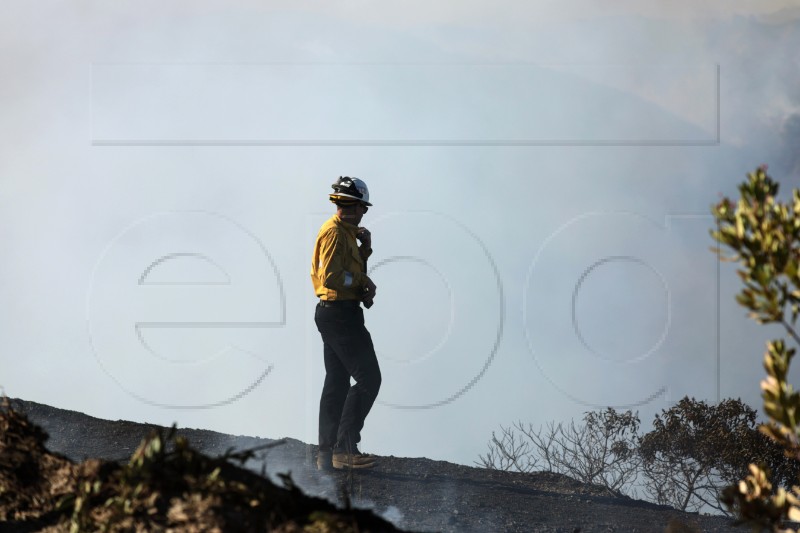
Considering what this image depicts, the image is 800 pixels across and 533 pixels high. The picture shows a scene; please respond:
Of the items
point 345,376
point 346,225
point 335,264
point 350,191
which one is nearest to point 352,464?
point 345,376

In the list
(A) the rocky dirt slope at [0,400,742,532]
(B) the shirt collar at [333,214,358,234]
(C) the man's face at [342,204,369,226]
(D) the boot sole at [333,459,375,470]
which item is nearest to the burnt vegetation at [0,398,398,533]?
(A) the rocky dirt slope at [0,400,742,532]

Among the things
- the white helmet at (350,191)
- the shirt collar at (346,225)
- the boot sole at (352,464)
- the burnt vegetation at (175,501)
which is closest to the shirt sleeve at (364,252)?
the shirt collar at (346,225)

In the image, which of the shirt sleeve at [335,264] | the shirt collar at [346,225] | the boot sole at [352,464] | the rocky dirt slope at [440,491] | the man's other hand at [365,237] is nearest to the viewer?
the rocky dirt slope at [440,491]

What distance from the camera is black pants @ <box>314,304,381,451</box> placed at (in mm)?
7742

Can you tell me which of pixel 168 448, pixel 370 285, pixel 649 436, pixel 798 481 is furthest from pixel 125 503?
pixel 798 481

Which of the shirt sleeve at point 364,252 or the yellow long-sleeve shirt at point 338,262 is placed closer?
the yellow long-sleeve shirt at point 338,262

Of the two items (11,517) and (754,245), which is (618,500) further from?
(11,517)

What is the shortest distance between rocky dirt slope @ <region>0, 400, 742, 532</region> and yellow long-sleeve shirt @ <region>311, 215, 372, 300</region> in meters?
1.30

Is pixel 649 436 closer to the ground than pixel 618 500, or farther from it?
farther from it

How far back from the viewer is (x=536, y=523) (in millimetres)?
7301

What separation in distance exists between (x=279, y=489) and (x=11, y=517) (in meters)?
1.12

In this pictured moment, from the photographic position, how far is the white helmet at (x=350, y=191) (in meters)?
7.76

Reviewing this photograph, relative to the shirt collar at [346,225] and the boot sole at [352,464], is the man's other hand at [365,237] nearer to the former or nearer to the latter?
the shirt collar at [346,225]

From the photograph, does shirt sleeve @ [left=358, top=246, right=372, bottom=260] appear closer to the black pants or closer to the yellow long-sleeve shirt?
the yellow long-sleeve shirt
